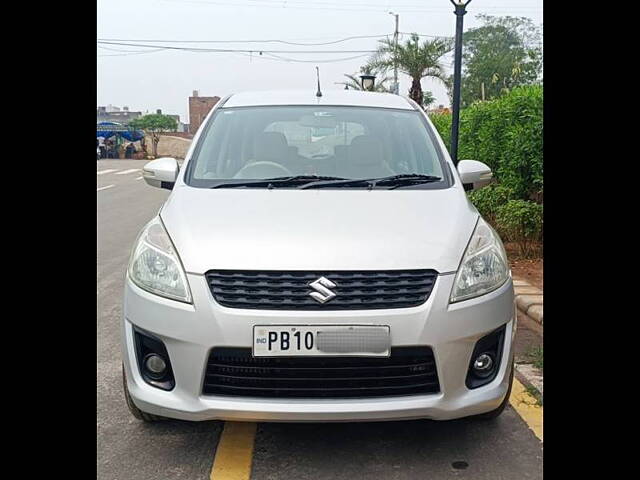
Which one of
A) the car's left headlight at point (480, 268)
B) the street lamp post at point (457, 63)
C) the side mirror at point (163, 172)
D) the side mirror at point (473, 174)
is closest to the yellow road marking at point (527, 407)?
the car's left headlight at point (480, 268)

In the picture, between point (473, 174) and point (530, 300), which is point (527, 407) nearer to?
point (473, 174)

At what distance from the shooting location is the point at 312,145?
12.5 feet

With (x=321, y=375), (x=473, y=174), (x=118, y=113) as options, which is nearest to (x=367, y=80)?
(x=473, y=174)

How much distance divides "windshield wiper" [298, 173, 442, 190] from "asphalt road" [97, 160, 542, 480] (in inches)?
47.6

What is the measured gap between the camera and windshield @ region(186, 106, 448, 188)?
139 inches

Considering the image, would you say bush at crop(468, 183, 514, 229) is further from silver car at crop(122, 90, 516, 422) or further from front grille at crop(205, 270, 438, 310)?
front grille at crop(205, 270, 438, 310)

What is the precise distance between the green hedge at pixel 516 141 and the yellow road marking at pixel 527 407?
3446 millimetres

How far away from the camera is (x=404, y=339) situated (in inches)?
96.4

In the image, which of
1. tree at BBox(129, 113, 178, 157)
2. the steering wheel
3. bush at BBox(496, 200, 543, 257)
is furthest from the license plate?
tree at BBox(129, 113, 178, 157)

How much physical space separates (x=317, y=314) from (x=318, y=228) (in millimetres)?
443

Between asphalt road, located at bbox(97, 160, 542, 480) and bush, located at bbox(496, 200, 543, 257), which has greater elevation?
bush, located at bbox(496, 200, 543, 257)

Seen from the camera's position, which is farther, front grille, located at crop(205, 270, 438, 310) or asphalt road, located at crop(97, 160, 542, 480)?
asphalt road, located at crop(97, 160, 542, 480)
